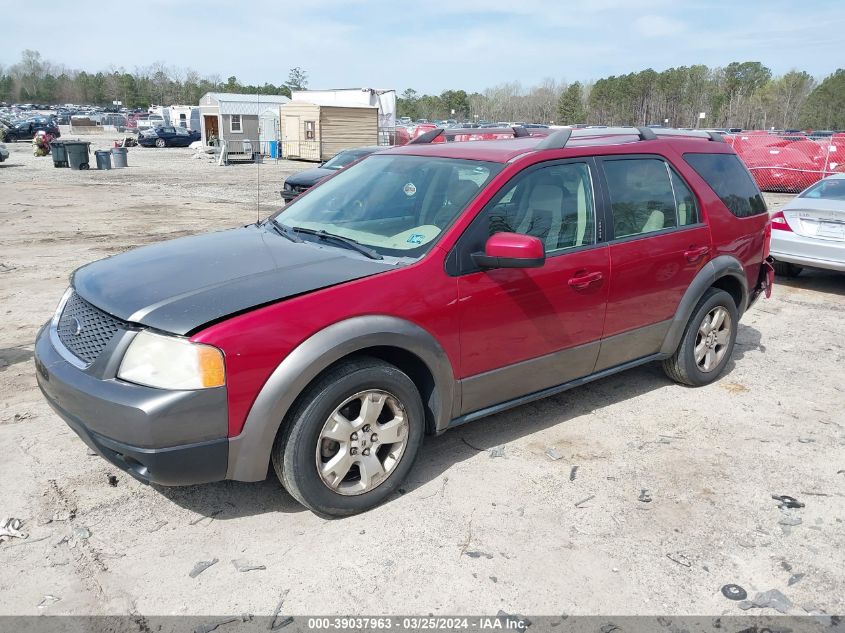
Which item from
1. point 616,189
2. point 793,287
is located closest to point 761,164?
point 793,287

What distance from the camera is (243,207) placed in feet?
55.5

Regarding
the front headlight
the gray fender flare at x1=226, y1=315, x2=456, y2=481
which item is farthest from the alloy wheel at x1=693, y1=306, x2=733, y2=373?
the front headlight

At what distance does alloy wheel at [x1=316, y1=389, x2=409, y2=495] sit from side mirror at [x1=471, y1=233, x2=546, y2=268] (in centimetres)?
89

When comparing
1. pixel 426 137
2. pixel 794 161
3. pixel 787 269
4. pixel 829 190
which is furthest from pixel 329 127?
pixel 426 137

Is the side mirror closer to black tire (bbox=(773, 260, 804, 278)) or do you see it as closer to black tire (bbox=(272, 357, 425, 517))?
black tire (bbox=(272, 357, 425, 517))

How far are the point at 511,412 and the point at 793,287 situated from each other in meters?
6.32

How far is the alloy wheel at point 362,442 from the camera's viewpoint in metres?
3.22

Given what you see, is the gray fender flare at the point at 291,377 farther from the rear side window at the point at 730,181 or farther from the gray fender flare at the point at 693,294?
the rear side window at the point at 730,181

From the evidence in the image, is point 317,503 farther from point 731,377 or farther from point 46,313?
point 46,313

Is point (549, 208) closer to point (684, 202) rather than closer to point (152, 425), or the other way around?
point (684, 202)

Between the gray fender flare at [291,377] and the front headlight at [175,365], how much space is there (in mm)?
234

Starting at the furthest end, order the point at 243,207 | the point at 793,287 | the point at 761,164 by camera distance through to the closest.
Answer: the point at 761,164
the point at 243,207
the point at 793,287

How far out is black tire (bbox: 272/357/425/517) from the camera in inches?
122

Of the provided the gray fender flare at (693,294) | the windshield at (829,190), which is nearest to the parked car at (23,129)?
the windshield at (829,190)
